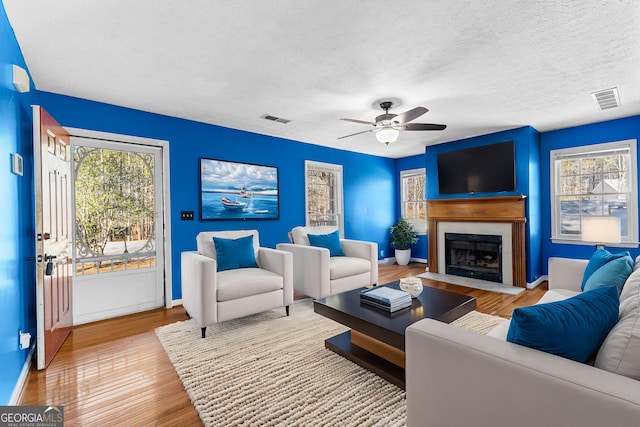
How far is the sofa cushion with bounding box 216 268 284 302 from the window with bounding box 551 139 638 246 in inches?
165

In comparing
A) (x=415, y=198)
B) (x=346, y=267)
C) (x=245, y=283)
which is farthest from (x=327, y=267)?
(x=415, y=198)

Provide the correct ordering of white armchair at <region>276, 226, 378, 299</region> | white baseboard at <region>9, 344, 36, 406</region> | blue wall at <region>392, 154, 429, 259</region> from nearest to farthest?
white baseboard at <region>9, 344, 36, 406</region> → white armchair at <region>276, 226, 378, 299</region> → blue wall at <region>392, 154, 429, 259</region>

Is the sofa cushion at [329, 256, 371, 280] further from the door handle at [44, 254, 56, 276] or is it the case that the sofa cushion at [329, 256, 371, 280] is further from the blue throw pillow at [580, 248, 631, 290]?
the door handle at [44, 254, 56, 276]

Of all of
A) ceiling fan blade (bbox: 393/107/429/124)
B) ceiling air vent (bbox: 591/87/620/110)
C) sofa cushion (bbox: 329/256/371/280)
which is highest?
ceiling air vent (bbox: 591/87/620/110)

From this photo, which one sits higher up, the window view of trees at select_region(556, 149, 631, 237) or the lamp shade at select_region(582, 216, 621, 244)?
the window view of trees at select_region(556, 149, 631, 237)

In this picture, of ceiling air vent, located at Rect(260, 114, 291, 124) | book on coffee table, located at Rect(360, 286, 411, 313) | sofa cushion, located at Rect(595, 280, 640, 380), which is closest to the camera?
sofa cushion, located at Rect(595, 280, 640, 380)

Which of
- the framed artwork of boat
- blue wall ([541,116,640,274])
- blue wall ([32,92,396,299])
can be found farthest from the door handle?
blue wall ([541,116,640,274])

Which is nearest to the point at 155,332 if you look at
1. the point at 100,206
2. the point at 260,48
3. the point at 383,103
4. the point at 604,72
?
the point at 100,206

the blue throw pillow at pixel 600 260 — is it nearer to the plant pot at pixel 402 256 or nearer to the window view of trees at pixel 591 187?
the window view of trees at pixel 591 187

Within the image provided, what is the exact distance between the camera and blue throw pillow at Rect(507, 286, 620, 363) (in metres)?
1.01

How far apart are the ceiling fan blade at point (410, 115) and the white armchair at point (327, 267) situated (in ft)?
5.51

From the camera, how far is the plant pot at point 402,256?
6.24m

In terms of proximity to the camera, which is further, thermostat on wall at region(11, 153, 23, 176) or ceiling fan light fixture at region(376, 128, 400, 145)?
ceiling fan light fixture at region(376, 128, 400, 145)

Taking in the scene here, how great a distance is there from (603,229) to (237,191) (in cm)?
429
